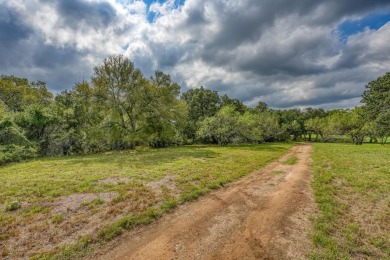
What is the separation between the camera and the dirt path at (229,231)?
191 inches

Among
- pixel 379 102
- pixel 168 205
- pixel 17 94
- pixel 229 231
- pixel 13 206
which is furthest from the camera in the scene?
pixel 379 102

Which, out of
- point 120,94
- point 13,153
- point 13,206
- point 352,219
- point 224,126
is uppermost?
point 120,94

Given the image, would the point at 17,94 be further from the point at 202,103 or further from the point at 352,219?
the point at 352,219

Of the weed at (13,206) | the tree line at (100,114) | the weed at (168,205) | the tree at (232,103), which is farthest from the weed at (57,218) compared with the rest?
the tree at (232,103)

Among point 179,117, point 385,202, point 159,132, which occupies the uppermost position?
point 179,117

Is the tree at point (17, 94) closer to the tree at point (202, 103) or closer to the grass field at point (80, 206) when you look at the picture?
the grass field at point (80, 206)

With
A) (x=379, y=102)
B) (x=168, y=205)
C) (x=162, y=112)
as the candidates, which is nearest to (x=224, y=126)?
(x=162, y=112)

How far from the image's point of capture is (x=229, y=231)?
5.78 m

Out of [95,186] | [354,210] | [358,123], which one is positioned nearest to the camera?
[354,210]

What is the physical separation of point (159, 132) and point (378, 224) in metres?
27.7

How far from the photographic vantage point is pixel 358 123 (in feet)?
164

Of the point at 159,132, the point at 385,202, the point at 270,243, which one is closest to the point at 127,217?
the point at 270,243

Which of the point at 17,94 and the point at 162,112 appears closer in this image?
the point at 162,112

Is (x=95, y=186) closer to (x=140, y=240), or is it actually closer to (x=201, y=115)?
(x=140, y=240)
